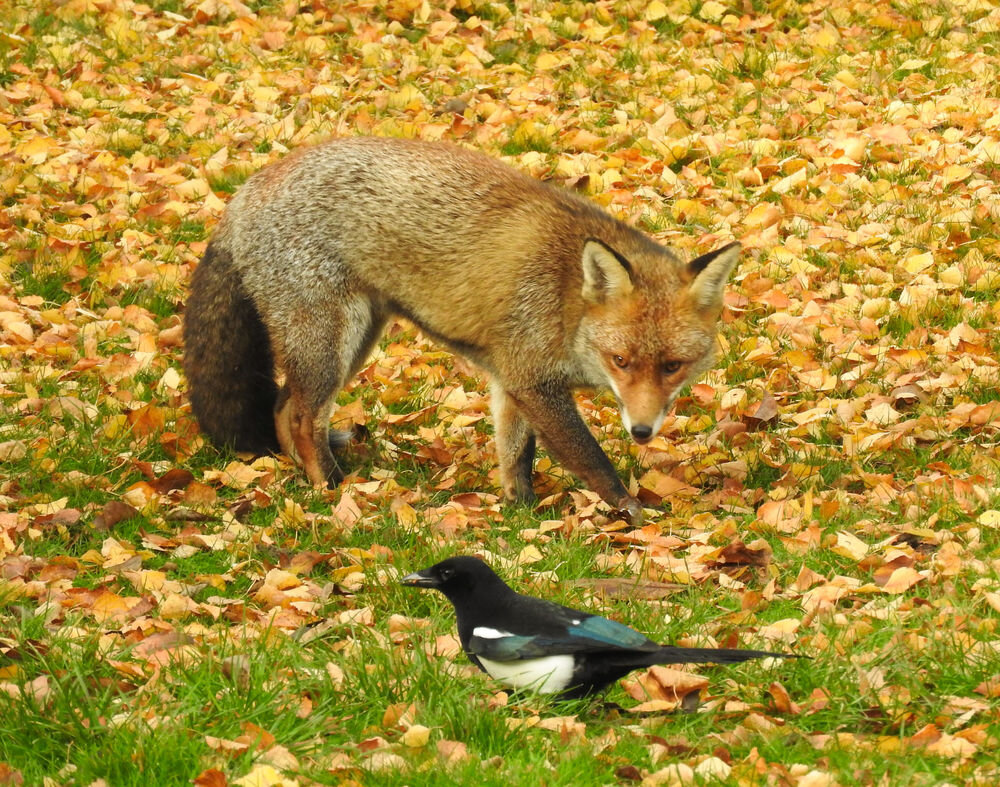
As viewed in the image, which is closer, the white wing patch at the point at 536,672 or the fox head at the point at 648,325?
the white wing patch at the point at 536,672

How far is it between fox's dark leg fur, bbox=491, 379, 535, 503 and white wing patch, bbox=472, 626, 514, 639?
2.77m

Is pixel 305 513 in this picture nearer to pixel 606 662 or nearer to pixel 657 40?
pixel 606 662

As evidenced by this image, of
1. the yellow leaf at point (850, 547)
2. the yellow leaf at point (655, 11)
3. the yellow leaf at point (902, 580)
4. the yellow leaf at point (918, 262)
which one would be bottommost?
the yellow leaf at point (850, 547)

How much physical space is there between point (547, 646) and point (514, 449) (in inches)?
119

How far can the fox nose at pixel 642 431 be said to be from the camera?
244 inches

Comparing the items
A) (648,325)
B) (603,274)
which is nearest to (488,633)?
(648,325)

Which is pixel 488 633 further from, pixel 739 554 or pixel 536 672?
pixel 739 554

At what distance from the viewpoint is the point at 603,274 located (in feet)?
21.0

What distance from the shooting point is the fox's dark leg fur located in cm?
699

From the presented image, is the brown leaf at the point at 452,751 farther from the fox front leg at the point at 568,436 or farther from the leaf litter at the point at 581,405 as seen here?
the fox front leg at the point at 568,436

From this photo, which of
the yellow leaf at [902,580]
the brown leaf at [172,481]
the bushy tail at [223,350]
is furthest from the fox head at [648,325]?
the brown leaf at [172,481]

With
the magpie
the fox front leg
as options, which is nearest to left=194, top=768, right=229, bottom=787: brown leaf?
the magpie

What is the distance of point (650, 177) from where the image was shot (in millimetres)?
10383

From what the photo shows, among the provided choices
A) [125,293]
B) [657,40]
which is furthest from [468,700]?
[657,40]
